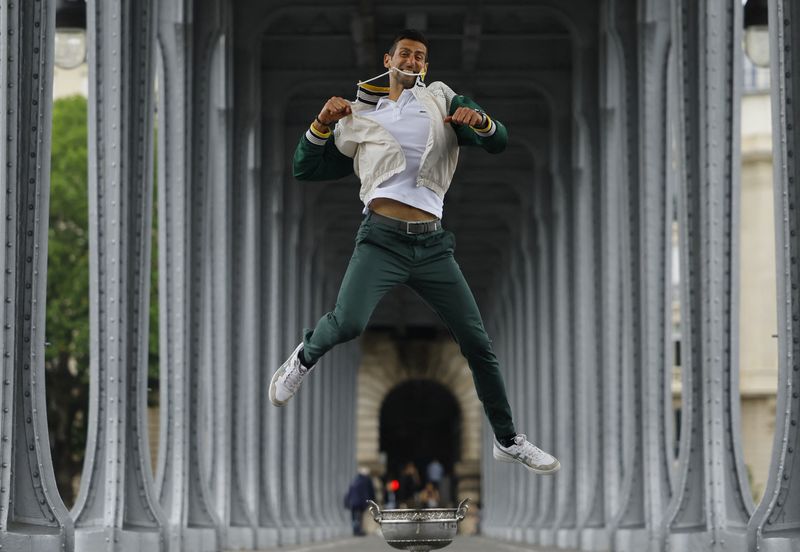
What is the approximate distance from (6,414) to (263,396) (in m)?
21.2

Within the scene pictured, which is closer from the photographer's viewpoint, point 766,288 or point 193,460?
point 193,460

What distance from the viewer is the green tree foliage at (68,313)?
4784 centimetres

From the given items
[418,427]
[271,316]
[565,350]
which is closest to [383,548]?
[271,316]

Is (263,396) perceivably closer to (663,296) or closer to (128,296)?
(663,296)

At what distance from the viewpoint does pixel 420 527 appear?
31.0ft

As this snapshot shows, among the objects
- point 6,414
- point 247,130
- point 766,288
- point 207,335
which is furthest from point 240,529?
point 766,288

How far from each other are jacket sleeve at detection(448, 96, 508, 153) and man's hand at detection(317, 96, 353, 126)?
1.86 feet

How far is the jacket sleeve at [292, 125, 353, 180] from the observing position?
928 centimetres

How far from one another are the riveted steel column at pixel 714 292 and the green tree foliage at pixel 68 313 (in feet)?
99.8

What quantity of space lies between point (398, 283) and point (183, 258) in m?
15.3

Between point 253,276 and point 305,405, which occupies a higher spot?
point 253,276

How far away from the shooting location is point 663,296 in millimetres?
23906

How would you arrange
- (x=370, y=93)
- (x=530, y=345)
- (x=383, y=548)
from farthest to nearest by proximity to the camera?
(x=530, y=345) → (x=383, y=548) → (x=370, y=93)

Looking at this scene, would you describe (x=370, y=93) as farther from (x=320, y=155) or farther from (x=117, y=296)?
(x=117, y=296)
